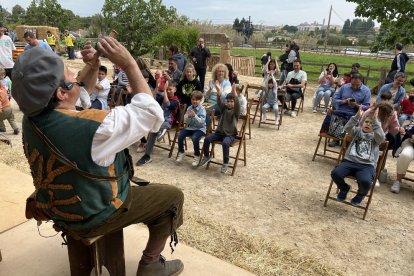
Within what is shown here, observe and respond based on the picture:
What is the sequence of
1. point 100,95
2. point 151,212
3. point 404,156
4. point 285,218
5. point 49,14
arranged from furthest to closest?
point 49,14, point 100,95, point 404,156, point 285,218, point 151,212

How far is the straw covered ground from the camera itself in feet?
10.4

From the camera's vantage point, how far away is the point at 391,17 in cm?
1012

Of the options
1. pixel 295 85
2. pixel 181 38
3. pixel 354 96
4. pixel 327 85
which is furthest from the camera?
pixel 181 38

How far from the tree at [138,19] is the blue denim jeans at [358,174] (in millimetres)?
17250

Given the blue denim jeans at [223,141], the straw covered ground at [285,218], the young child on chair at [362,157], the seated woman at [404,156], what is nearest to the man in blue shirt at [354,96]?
the straw covered ground at [285,218]

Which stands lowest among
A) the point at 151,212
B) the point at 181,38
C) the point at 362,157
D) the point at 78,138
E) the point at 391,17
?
the point at 362,157

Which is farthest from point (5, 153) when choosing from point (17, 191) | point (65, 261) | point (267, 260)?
point (267, 260)

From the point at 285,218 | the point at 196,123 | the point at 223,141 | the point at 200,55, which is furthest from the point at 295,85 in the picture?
the point at 285,218

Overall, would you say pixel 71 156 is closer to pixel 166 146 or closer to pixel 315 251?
pixel 315 251

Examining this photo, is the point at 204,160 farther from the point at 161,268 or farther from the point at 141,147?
the point at 161,268

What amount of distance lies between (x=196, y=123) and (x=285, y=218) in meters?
2.16

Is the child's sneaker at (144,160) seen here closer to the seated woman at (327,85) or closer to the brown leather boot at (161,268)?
the brown leather boot at (161,268)

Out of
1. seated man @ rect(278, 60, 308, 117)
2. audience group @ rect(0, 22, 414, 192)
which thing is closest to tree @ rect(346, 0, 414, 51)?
audience group @ rect(0, 22, 414, 192)

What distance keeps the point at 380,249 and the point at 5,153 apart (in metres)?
5.14
